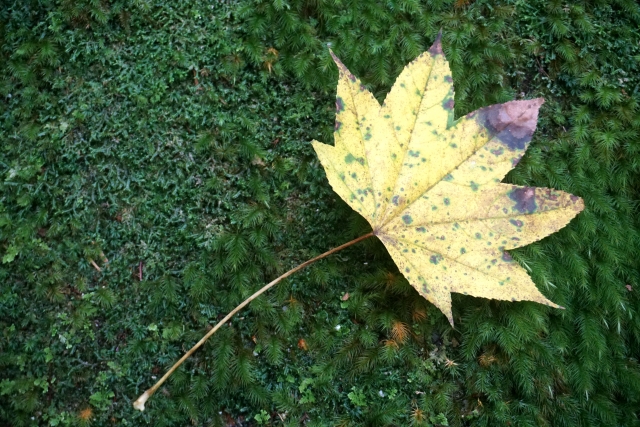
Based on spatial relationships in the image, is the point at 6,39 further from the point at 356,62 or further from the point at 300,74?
the point at 356,62

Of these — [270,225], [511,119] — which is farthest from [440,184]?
[270,225]

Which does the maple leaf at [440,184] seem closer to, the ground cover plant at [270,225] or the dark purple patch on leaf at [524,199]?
the dark purple patch on leaf at [524,199]

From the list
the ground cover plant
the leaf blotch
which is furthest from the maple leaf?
the ground cover plant

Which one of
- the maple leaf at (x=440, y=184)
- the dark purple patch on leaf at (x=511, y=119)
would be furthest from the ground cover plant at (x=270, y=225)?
the dark purple patch on leaf at (x=511, y=119)

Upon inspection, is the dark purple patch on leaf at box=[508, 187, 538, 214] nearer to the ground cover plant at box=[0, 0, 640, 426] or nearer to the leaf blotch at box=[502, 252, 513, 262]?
the leaf blotch at box=[502, 252, 513, 262]

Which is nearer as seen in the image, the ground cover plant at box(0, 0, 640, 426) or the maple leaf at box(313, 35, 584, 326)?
the maple leaf at box(313, 35, 584, 326)
